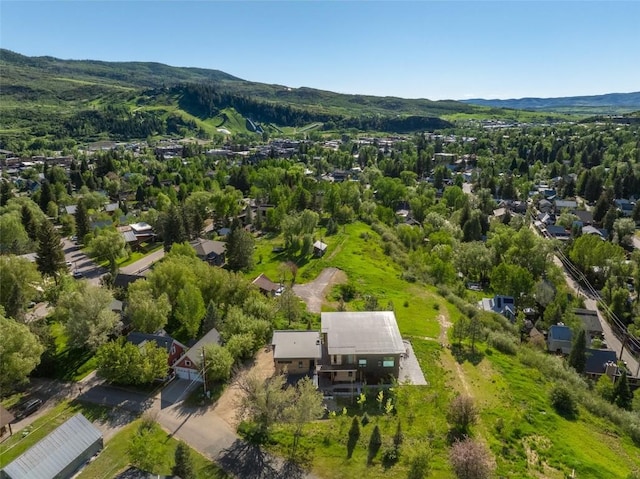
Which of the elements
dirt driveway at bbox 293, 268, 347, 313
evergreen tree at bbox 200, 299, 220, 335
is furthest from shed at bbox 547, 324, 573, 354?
evergreen tree at bbox 200, 299, 220, 335

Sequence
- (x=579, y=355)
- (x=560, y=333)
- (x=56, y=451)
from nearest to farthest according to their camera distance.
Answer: (x=56, y=451) < (x=579, y=355) < (x=560, y=333)

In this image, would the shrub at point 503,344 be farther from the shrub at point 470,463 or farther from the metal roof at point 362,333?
the shrub at point 470,463

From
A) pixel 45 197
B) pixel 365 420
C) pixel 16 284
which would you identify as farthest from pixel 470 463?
pixel 45 197

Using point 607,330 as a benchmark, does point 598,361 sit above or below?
above

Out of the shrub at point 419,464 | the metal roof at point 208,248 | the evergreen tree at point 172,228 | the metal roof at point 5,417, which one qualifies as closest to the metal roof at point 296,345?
the shrub at point 419,464

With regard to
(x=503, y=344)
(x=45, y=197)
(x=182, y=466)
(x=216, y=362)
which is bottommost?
(x=503, y=344)

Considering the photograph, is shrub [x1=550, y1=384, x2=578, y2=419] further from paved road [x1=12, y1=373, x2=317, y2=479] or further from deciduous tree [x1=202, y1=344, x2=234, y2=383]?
deciduous tree [x1=202, y1=344, x2=234, y2=383]

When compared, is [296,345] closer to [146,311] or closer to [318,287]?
[146,311]

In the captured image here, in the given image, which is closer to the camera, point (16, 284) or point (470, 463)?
point (470, 463)
